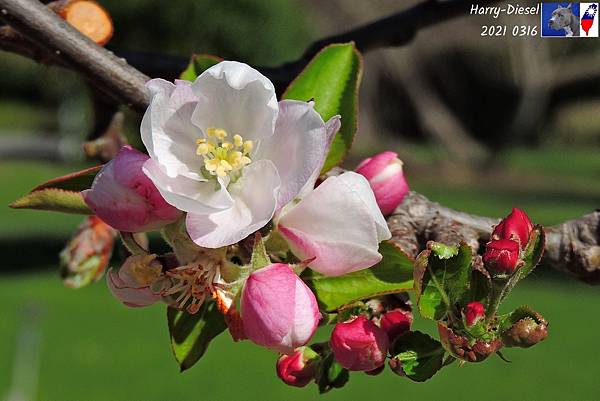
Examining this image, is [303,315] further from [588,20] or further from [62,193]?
[588,20]

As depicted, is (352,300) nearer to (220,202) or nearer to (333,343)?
(333,343)

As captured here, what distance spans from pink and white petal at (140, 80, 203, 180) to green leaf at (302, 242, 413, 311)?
0.15 m

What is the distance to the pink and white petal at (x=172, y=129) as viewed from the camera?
2.65 feet

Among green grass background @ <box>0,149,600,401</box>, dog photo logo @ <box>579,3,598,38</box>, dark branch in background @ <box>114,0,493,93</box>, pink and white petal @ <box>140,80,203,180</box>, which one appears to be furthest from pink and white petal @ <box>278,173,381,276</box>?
green grass background @ <box>0,149,600,401</box>

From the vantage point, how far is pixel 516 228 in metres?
0.82

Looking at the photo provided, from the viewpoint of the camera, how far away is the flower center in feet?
2.73

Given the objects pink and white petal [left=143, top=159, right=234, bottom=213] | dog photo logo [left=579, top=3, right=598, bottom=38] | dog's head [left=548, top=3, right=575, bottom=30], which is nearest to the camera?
pink and white petal [left=143, top=159, right=234, bottom=213]

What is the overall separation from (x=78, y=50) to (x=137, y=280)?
277 millimetres

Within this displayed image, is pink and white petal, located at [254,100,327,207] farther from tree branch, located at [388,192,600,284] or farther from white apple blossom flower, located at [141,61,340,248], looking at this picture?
tree branch, located at [388,192,600,284]

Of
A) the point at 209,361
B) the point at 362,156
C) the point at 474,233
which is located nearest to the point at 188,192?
the point at 474,233

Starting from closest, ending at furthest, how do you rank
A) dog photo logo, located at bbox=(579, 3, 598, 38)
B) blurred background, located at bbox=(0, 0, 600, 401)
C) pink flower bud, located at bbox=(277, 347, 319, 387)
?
pink flower bud, located at bbox=(277, 347, 319, 387) → dog photo logo, located at bbox=(579, 3, 598, 38) → blurred background, located at bbox=(0, 0, 600, 401)

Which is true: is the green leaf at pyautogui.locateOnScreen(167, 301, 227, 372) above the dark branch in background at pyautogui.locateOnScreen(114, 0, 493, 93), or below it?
below

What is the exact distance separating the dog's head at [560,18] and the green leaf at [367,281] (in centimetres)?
183

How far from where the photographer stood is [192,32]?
59.5 feet
